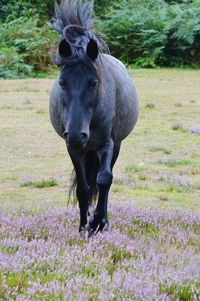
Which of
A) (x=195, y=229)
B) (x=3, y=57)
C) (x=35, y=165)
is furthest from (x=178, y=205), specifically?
(x=3, y=57)

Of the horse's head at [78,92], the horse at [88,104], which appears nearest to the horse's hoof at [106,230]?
the horse at [88,104]

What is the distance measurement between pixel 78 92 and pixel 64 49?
0.45 metres

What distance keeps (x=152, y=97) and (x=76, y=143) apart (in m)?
17.0

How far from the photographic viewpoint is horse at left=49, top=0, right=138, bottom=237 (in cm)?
608

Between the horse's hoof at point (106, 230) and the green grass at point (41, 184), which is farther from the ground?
the horse's hoof at point (106, 230)

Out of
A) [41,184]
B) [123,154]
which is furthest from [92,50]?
[123,154]

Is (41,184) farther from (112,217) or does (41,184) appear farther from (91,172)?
(91,172)

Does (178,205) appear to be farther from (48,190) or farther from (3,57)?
(3,57)

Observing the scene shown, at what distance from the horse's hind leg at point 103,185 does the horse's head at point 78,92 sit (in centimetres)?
61

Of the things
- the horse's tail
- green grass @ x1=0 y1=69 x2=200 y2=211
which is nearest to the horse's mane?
the horse's tail

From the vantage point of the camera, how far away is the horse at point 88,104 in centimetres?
608

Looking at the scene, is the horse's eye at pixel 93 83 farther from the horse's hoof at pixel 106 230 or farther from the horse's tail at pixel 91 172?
the horse's hoof at pixel 106 230

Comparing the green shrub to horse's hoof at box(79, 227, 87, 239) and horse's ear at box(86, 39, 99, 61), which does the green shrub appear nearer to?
horse's hoof at box(79, 227, 87, 239)

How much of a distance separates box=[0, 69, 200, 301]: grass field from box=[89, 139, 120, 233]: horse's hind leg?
7.9 inches
